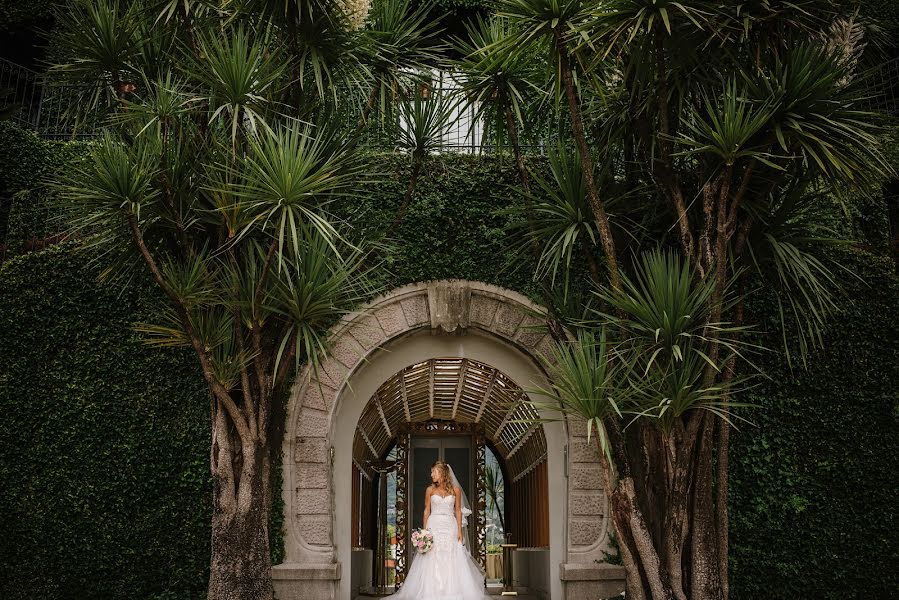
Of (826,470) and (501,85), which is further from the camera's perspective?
(826,470)

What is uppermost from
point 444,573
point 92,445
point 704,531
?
point 92,445

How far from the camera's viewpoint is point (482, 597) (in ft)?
29.5

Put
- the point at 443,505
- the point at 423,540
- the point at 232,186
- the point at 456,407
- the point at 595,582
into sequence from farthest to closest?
the point at 456,407 < the point at 443,505 < the point at 423,540 < the point at 595,582 < the point at 232,186

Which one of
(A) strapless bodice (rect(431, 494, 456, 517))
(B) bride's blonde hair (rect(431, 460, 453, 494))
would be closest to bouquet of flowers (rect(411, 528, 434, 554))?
(A) strapless bodice (rect(431, 494, 456, 517))

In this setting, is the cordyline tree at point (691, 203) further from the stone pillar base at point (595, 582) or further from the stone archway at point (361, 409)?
the stone pillar base at point (595, 582)

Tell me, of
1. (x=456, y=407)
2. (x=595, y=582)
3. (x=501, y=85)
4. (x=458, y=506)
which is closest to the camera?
(x=501, y=85)

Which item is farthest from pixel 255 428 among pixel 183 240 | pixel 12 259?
pixel 12 259

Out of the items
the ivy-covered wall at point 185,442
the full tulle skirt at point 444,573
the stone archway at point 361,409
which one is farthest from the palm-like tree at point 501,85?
the full tulle skirt at point 444,573

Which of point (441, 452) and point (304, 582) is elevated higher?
point (441, 452)

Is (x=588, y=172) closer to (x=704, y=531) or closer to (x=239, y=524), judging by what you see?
(x=704, y=531)

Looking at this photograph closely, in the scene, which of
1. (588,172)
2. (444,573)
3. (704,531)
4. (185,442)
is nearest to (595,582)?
(444,573)

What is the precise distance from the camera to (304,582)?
27.1ft

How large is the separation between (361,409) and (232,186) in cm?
376

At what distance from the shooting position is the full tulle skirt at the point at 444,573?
29.6ft
